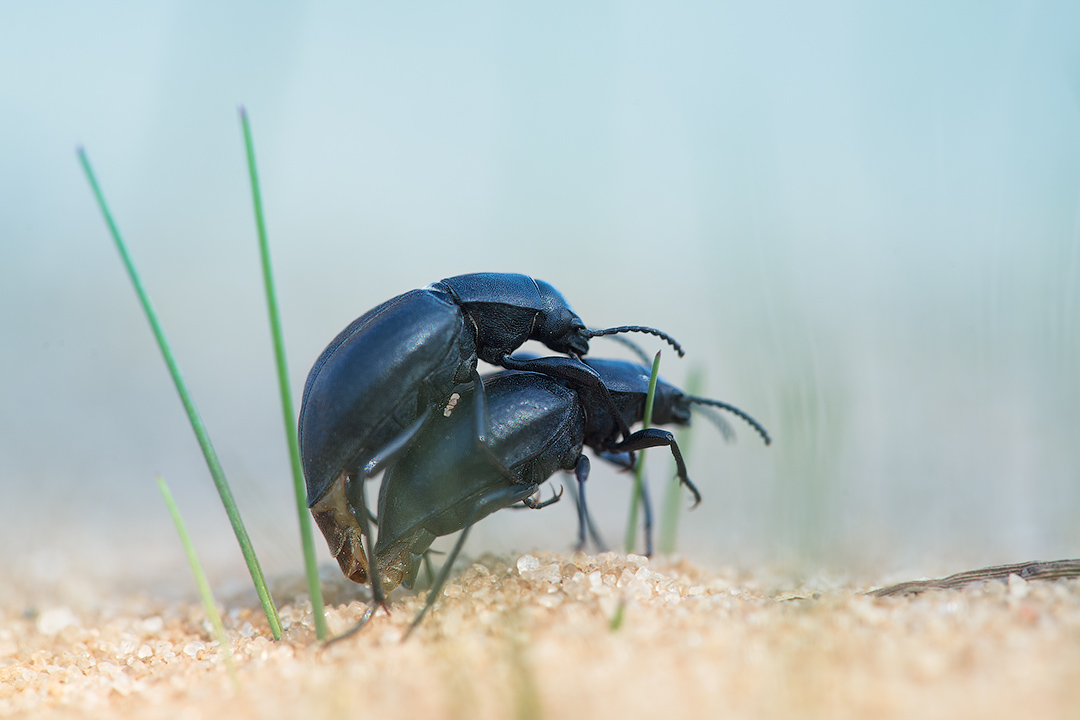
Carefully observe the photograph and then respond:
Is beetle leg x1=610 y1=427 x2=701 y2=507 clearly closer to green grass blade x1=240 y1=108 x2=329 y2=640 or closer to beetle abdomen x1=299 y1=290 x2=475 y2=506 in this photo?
beetle abdomen x1=299 y1=290 x2=475 y2=506

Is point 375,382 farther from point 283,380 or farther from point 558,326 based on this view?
point 558,326

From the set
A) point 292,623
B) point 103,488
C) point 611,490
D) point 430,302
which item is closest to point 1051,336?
point 430,302

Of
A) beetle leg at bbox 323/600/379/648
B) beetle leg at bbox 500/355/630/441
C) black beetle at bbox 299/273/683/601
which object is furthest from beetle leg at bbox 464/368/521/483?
beetle leg at bbox 323/600/379/648

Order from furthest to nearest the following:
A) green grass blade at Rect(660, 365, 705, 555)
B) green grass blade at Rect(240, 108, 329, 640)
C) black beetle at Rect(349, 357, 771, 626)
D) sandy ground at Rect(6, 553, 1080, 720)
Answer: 1. green grass blade at Rect(660, 365, 705, 555)
2. black beetle at Rect(349, 357, 771, 626)
3. green grass blade at Rect(240, 108, 329, 640)
4. sandy ground at Rect(6, 553, 1080, 720)

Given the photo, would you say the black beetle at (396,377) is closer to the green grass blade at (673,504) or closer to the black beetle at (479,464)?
the black beetle at (479,464)

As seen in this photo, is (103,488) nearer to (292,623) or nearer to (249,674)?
(292,623)

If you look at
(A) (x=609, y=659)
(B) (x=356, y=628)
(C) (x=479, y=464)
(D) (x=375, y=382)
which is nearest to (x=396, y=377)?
(D) (x=375, y=382)

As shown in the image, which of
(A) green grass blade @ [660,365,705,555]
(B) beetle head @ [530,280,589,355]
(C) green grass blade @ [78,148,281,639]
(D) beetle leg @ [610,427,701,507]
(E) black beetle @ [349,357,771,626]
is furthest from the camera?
(A) green grass blade @ [660,365,705,555]
